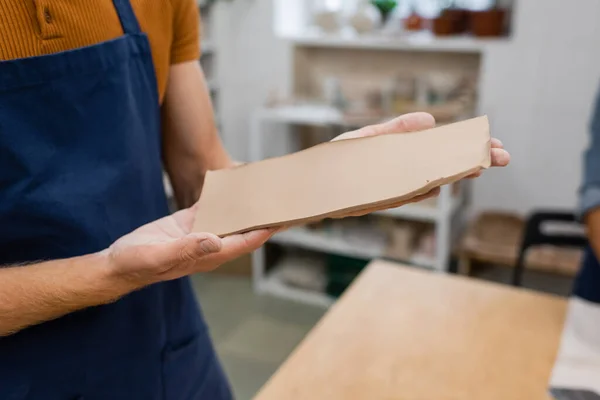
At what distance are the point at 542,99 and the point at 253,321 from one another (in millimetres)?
1545

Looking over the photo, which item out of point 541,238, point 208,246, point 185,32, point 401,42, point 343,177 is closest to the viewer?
point 208,246

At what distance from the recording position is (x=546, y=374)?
973 millimetres

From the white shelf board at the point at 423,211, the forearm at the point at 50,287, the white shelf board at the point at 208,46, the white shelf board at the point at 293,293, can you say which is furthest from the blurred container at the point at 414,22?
the forearm at the point at 50,287

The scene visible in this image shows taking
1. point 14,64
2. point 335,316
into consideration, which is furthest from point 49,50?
point 335,316

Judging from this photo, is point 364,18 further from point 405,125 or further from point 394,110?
point 405,125

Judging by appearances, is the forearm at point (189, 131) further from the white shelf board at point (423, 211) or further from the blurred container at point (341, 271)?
the blurred container at point (341, 271)

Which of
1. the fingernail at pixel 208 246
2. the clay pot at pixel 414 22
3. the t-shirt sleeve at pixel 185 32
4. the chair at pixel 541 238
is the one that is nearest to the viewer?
the fingernail at pixel 208 246

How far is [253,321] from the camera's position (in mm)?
2600

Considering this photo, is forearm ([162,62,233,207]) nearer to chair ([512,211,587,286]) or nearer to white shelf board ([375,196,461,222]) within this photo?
chair ([512,211,587,286])

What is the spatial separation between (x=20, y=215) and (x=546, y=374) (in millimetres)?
843

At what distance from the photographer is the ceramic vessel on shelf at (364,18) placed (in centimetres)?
257

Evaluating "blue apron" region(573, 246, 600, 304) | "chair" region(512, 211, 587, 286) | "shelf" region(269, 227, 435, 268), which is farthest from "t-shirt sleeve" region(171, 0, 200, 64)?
"shelf" region(269, 227, 435, 268)

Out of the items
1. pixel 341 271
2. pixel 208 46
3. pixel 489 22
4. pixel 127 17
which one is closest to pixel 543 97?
pixel 489 22

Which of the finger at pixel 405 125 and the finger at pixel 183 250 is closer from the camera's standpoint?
the finger at pixel 183 250
